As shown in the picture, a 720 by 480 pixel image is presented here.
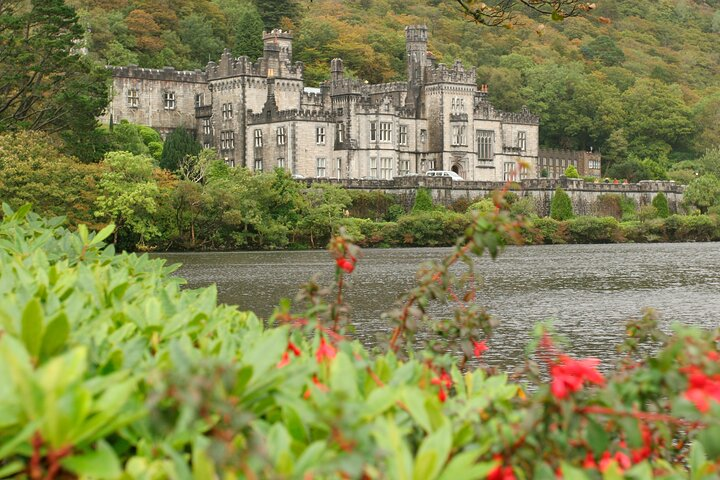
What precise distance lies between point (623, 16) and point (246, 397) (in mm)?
159028

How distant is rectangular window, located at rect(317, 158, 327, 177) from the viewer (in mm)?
75500

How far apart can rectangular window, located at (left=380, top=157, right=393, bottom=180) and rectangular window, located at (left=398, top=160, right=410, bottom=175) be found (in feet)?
4.77

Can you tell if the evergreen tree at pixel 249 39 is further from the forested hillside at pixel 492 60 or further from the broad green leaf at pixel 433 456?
the broad green leaf at pixel 433 456

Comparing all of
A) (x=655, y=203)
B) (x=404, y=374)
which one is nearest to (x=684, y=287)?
(x=404, y=374)

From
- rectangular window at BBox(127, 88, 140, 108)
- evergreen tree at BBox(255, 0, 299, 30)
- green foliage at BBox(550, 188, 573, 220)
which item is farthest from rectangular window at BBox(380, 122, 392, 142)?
evergreen tree at BBox(255, 0, 299, 30)

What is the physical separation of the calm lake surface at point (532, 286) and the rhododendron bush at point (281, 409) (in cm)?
1070

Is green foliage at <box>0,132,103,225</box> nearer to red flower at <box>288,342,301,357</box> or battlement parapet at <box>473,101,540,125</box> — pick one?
battlement parapet at <box>473,101,540,125</box>

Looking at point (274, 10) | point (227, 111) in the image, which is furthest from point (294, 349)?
point (274, 10)

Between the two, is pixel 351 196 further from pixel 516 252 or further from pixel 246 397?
pixel 246 397

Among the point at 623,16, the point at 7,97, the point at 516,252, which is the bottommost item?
the point at 516,252

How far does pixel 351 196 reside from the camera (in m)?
70.4

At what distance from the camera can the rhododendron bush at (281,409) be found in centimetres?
390

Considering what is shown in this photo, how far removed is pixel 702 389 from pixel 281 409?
5.21 ft

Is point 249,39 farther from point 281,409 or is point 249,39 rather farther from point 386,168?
point 281,409
